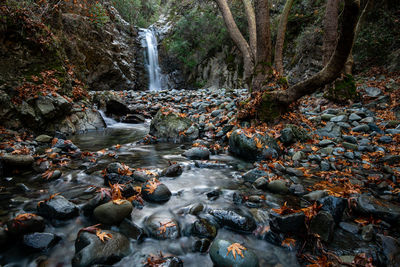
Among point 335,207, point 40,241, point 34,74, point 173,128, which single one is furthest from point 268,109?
point 34,74

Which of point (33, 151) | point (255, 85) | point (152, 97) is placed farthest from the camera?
point (152, 97)

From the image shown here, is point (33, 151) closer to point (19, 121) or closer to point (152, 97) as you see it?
point (19, 121)

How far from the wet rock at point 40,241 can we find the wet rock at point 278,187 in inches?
102

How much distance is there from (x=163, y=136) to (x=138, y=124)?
8.63ft

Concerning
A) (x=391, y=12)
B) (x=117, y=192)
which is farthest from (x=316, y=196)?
(x=391, y=12)

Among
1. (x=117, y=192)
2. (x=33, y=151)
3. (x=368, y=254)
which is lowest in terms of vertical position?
(x=368, y=254)

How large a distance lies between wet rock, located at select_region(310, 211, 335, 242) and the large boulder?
4220mm

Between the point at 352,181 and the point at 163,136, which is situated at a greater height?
the point at 163,136

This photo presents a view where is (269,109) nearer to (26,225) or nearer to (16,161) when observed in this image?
(26,225)

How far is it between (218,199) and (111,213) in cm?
135

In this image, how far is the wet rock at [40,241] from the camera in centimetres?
183

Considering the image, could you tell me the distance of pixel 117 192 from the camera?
2.53 m

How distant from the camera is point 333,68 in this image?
4.00 meters

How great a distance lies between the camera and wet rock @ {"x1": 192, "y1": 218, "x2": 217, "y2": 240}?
2.10 m
